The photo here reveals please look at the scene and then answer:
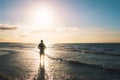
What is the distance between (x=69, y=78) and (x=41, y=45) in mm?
8986

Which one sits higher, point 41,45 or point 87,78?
point 41,45

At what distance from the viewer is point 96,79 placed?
1364 cm

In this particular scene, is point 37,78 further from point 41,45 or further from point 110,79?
point 41,45

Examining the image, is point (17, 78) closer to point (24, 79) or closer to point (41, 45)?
point (24, 79)

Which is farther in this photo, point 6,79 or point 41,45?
point 41,45

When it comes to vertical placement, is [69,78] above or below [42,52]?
below

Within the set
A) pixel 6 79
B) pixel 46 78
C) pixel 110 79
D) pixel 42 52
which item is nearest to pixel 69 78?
pixel 46 78

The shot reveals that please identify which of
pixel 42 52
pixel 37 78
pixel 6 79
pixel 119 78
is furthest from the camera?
pixel 42 52

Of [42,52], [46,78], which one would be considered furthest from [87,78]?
[42,52]

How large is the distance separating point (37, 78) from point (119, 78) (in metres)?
5.85

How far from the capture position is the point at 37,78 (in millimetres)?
13383

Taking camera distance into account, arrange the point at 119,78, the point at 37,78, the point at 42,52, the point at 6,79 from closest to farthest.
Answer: the point at 6,79, the point at 37,78, the point at 119,78, the point at 42,52

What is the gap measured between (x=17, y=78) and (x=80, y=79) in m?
4.26

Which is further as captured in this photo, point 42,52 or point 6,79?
point 42,52
